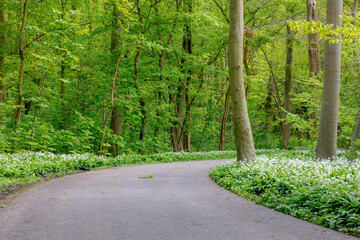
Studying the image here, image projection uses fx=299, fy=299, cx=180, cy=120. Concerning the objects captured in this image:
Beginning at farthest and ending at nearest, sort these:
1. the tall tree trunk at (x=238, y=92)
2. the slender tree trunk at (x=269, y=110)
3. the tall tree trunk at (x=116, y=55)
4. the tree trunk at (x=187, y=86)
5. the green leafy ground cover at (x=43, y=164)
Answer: the slender tree trunk at (x=269, y=110)
the tree trunk at (x=187, y=86)
the tall tree trunk at (x=116, y=55)
the tall tree trunk at (x=238, y=92)
the green leafy ground cover at (x=43, y=164)

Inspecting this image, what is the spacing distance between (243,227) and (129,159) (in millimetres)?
11676

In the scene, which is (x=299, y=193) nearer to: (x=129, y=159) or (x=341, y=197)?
(x=341, y=197)

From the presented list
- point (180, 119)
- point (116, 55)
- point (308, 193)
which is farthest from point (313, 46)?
point (308, 193)

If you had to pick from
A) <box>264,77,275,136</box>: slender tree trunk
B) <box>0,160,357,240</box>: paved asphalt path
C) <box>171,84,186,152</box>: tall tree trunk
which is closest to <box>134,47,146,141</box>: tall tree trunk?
<box>171,84,186,152</box>: tall tree trunk

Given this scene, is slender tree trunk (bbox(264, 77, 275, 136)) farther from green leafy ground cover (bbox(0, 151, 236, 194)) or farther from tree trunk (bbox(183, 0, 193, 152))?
green leafy ground cover (bbox(0, 151, 236, 194))

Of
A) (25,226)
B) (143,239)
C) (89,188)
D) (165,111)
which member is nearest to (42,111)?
(165,111)

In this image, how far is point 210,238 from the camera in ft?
13.3

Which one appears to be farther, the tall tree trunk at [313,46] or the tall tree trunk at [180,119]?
the tall tree trunk at [180,119]

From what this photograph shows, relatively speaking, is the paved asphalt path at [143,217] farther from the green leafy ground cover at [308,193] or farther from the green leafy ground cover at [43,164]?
the green leafy ground cover at [43,164]

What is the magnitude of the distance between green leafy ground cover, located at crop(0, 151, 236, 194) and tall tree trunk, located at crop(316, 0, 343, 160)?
9150 millimetres

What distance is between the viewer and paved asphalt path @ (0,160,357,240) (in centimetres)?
422

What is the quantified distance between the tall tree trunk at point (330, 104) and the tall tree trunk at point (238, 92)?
2.44 metres

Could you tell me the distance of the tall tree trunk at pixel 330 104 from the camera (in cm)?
1020

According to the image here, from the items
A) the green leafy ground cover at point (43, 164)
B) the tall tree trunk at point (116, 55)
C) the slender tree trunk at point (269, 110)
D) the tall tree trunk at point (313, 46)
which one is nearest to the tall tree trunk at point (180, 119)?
the tall tree trunk at point (116, 55)
